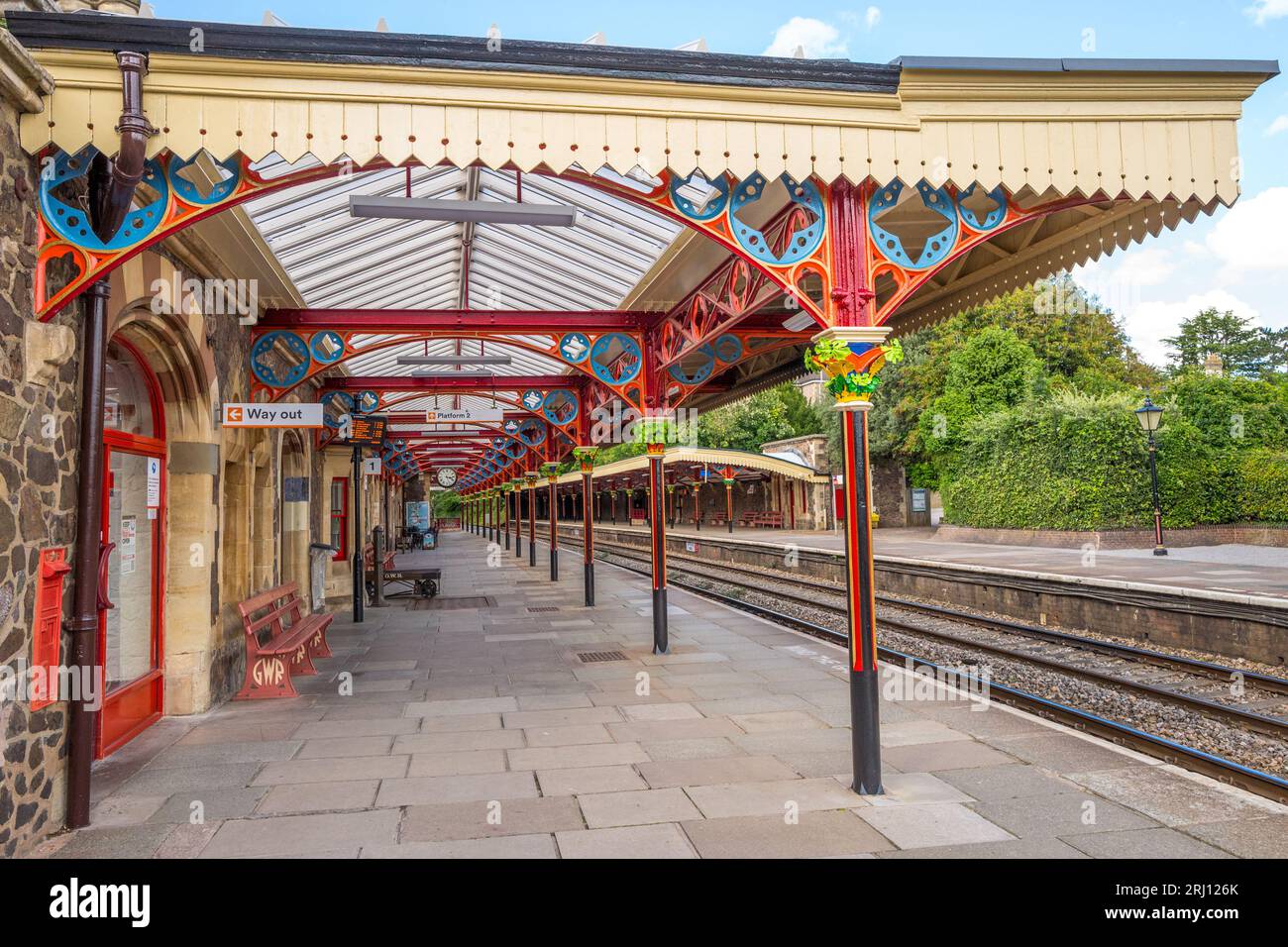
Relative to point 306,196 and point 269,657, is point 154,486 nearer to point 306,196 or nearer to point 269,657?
point 269,657

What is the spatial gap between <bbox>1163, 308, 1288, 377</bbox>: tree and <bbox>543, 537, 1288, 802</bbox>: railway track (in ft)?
146

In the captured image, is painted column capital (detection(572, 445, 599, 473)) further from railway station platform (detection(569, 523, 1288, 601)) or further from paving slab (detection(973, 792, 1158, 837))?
paving slab (detection(973, 792, 1158, 837))

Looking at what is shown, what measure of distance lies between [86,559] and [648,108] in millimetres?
3922

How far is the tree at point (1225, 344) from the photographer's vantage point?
1887 inches

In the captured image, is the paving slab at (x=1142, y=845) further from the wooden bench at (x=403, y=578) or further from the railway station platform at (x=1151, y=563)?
the wooden bench at (x=403, y=578)

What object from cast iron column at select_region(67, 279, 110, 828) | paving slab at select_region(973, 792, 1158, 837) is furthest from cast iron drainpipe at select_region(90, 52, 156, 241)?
paving slab at select_region(973, 792, 1158, 837)

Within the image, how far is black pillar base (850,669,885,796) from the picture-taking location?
4.78 m

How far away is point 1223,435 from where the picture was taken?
2372cm

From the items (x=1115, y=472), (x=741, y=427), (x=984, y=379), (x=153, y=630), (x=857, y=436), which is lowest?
(x=153, y=630)

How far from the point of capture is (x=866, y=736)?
4.81 m

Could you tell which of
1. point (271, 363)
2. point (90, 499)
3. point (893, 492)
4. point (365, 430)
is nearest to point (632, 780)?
point (90, 499)

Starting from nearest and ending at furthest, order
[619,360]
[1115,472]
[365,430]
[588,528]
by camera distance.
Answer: [619,360]
[365,430]
[588,528]
[1115,472]

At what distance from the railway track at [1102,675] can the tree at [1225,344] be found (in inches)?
1750
